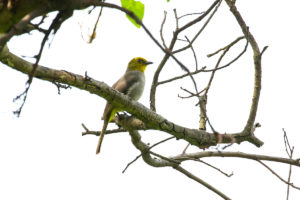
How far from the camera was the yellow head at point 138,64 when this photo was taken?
864 cm

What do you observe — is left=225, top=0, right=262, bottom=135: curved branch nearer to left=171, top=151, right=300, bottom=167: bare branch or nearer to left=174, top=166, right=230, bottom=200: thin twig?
left=171, top=151, right=300, bottom=167: bare branch

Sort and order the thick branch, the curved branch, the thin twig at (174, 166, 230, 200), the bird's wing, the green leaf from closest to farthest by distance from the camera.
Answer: the green leaf
the thick branch
the curved branch
the thin twig at (174, 166, 230, 200)
the bird's wing

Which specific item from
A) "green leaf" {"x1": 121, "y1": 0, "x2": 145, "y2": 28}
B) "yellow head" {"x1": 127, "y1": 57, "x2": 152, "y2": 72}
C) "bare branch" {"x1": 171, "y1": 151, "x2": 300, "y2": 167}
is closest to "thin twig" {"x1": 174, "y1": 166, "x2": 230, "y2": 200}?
"bare branch" {"x1": 171, "y1": 151, "x2": 300, "y2": 167}

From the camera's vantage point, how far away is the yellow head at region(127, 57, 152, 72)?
8641mm

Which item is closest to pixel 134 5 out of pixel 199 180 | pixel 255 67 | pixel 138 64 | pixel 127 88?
pixel 255 67

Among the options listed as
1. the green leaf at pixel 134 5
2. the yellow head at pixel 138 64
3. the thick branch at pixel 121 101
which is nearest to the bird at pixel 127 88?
the yellow head at pixel 138 64

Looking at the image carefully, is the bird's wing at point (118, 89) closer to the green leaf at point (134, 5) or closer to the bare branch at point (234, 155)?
the bare branch at point (234, 155)

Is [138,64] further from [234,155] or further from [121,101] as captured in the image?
→ [121,101]

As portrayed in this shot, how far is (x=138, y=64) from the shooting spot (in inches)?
341

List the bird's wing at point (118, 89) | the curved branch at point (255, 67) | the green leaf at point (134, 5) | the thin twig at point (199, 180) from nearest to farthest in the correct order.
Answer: the green leaf at point (134, 5)
the curved branch at point (255, 67)
the thin twig at point (199, 180)
the bird's wing at point (118, 89)

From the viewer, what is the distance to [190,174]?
180 inches

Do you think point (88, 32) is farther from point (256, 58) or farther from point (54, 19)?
point (256, 58)

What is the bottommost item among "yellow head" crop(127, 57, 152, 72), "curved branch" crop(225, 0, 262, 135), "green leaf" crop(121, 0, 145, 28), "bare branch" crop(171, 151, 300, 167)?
"green leaf" crop(121, 0, 145, 28)

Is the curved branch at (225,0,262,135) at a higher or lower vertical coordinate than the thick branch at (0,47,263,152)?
higher
